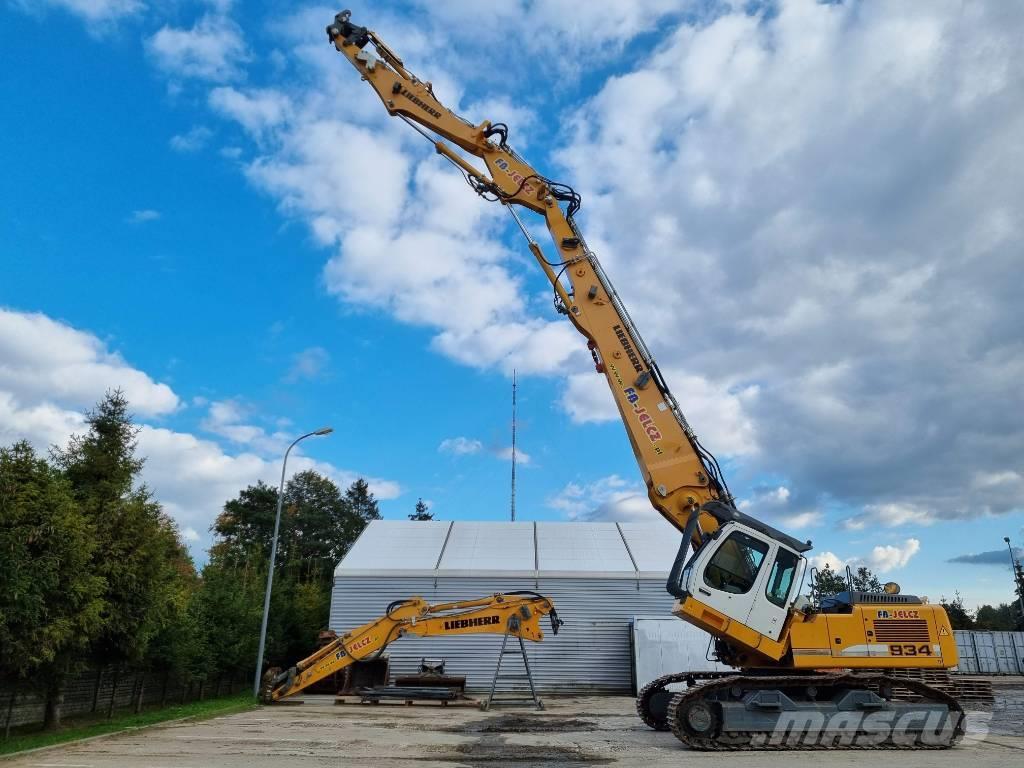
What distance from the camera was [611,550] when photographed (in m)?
29.5

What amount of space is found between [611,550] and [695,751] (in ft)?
62.9

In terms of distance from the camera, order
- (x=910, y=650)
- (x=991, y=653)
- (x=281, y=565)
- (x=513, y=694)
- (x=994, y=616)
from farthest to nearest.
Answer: (x=994, y=616) < (x=281, y=565) < (x=991, y=653) < (x=513, y=694) < (x=910, y=650)

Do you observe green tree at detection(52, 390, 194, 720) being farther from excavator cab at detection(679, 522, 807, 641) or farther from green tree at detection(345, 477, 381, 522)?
green tree at detection(345, 477, 381, 522)

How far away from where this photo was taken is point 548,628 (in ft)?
85.4

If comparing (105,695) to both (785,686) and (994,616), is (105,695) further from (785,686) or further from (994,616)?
(994,616)

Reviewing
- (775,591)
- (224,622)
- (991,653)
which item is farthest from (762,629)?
(991,653)

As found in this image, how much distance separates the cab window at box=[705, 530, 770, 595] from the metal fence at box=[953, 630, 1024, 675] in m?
34.3

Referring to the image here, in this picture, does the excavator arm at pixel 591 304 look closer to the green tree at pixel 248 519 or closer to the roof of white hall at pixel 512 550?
the roof of white hall at pixel 512 550

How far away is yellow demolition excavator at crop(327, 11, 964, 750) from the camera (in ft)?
35.7

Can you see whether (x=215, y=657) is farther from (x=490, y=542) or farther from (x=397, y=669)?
(x=490, y=542)

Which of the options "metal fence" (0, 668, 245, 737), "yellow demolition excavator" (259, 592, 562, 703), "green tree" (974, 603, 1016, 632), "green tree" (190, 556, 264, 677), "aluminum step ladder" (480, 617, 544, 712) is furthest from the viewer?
"green tree" (974, 603, 1016, 632)

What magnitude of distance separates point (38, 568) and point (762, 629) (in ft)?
38.0

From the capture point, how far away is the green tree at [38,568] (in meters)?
11.2

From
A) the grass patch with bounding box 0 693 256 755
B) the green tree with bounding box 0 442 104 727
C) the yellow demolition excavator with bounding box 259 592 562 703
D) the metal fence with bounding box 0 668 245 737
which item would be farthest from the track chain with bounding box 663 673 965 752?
the metal fence with bounding box 0 668 245 737
